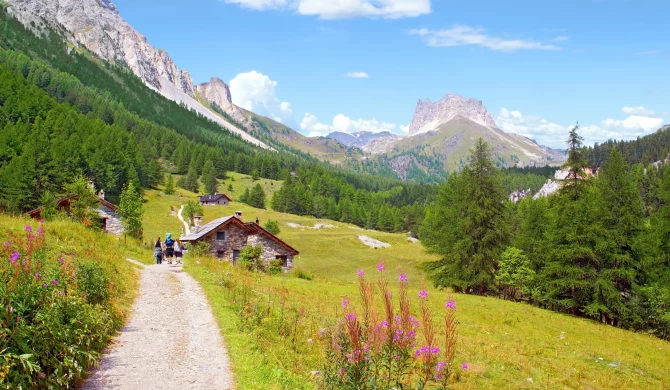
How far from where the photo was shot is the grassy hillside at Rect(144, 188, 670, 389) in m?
11.2

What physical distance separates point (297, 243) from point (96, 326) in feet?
241

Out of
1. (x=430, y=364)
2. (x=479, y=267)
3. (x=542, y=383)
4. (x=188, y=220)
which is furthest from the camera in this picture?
(x=188, y=220)

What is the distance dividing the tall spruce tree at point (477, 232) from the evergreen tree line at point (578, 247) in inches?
3.6

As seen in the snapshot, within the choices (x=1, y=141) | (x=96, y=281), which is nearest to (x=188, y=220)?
(x=1, y=141)

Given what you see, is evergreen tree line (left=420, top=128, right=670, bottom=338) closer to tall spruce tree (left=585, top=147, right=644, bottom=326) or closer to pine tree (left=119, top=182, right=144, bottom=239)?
tall spruce tree (left=585, top=147, right=644, bottom=326)

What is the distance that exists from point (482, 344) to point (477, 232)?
24628mm

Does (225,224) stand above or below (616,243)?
below

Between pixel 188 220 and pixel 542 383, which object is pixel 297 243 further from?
pixel 542 383

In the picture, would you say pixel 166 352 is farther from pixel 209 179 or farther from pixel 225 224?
pixel 209 179

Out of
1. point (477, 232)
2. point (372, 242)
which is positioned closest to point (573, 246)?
point (477, 232)

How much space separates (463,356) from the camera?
15.8 metres

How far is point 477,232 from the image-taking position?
4188 cm

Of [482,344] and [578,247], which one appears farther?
[578,247]

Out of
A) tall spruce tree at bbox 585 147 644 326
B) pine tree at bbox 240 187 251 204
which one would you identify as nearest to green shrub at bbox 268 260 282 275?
tall spruce tree at bbox 585 147 644 326
